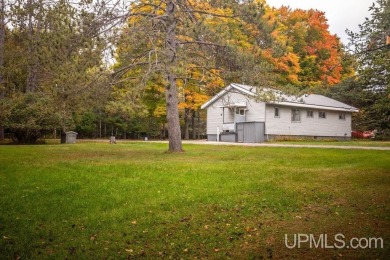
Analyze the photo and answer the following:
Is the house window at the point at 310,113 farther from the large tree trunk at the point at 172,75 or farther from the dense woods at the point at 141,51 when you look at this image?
the large tree trunk at the point at 172,75

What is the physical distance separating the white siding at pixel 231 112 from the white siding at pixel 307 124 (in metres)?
0.69

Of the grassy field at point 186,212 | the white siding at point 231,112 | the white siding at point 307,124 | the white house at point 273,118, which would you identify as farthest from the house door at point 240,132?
the grassy field at point 186,212

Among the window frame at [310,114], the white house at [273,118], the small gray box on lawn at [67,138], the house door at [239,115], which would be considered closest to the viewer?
the small gray box on lawn at [67,138]

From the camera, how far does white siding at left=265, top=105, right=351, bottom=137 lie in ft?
90.3

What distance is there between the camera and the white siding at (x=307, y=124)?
2752 centimetres

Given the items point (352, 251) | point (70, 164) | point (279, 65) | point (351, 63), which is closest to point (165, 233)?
point (352, 251)

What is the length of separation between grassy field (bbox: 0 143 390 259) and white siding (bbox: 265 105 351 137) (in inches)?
745

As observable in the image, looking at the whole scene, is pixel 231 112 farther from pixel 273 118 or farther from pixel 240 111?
pixel 273 118

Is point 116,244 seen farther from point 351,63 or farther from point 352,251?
point 351,63

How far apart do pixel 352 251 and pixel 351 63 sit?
188 inches

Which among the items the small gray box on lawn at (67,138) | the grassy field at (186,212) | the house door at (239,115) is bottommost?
the grassy field at (186,212)

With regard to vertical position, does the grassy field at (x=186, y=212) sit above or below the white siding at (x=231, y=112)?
below

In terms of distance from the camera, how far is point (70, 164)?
33.2 feet

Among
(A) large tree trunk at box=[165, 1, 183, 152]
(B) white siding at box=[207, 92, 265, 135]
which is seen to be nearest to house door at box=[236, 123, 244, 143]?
(B) white siding at box=[207, 92, 265, 135]
